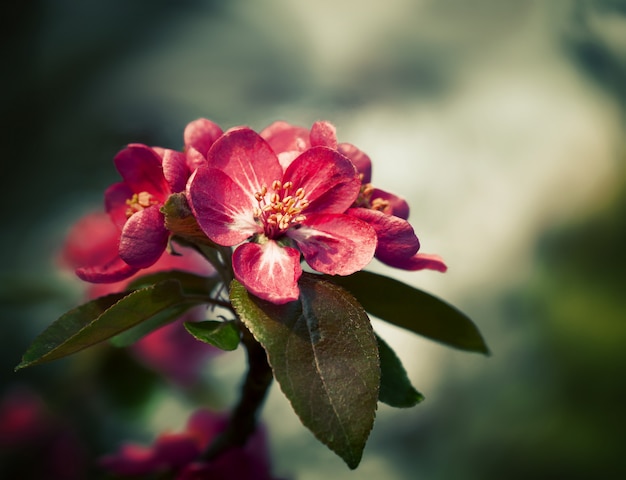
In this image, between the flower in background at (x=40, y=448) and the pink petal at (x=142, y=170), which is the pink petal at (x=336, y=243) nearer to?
the pink petal at (x=142, y=170)

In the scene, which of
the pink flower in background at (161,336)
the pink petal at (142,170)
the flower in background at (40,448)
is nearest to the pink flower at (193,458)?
the pink petal at (142,170)

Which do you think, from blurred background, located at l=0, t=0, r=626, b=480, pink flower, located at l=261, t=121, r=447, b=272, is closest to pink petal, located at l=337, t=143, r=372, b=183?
pink flower, located at l=261, t=121, r=447, b=272

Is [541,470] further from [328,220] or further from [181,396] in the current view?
[328,220]

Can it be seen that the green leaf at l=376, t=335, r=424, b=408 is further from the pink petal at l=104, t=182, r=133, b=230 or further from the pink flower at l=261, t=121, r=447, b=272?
the pink petal at l=104, t=182, r=133, b=230

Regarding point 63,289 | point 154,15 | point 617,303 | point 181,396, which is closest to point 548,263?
point 617,303

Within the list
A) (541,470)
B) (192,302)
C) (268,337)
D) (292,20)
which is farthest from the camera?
(292,20)

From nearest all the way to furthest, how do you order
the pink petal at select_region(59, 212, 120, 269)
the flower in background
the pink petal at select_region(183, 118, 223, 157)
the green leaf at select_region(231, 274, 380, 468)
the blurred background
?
the green leaf at select_region(231, 274, 380, 468) < the pink petal at select_region(183, 118, 223, 157) < the pink petal at select_region(59, 212, 120, 269) < the flower in background < the blurred background
